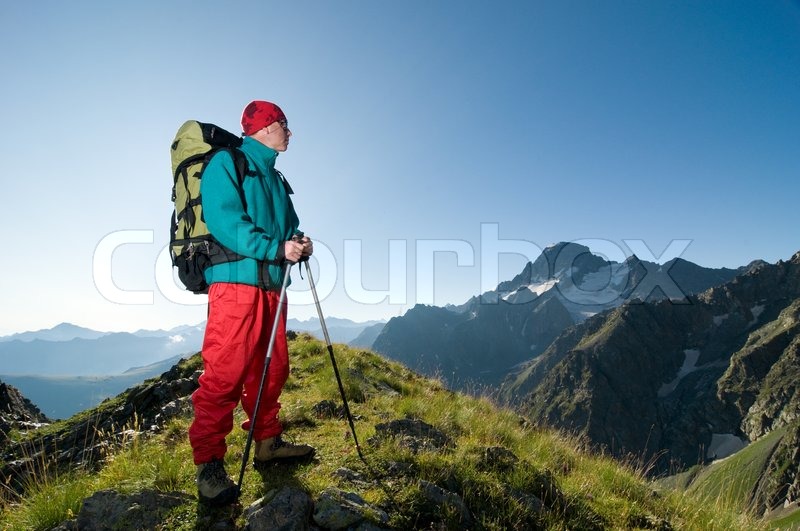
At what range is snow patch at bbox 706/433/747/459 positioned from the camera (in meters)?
149

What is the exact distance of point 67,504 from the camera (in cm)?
379

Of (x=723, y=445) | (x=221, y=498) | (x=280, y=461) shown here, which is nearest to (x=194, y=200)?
(x=221, y=498)

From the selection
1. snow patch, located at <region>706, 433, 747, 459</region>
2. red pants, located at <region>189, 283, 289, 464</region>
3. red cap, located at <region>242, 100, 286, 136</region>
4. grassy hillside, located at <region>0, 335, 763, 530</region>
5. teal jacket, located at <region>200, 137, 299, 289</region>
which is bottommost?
snow patch, located at <region>706, 433, 747, 459</region>

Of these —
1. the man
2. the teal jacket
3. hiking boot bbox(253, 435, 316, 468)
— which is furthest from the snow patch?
the teal jacket

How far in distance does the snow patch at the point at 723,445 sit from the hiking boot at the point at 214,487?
198 metres

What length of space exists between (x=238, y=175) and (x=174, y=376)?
10.6m

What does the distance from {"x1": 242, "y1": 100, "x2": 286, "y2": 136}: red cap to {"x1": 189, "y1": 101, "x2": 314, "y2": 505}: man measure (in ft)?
0.71

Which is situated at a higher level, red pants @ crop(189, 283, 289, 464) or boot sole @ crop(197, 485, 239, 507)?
red pants @ crop(189, 283, 289, 464)

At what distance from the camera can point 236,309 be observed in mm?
4145

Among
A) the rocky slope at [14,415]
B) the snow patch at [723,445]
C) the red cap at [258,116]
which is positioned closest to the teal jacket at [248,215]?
the red cap at [258,116]

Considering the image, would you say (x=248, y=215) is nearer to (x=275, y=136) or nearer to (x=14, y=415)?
(x=275, y=136)

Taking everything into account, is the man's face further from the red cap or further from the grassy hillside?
the grassy hillside

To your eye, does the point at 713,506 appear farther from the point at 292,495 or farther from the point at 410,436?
the point at 292,495

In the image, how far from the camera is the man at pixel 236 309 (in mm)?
3990
